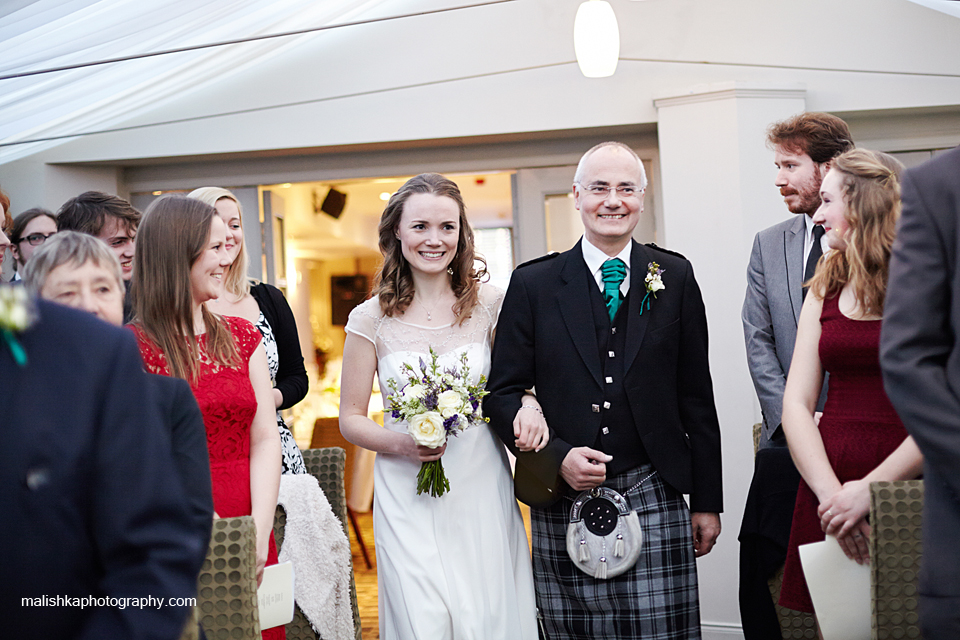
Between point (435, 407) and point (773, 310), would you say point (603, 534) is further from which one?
point (773, 310)

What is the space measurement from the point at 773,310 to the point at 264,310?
191 centimetres

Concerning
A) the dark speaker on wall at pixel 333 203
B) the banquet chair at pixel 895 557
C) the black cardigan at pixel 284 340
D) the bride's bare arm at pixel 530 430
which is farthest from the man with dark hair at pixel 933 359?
the dark speaker on wall at pixel 333 203

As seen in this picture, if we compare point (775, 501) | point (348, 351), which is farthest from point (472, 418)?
point (775, 501)

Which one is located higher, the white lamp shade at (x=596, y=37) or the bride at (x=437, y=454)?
the white lamp shade at (x=596, y=37)

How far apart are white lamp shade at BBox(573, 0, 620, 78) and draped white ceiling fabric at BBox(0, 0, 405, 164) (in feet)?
4.27

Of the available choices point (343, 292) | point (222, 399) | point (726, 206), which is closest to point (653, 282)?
point (222, 399)

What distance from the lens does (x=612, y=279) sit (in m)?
2.60

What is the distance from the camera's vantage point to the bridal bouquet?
2387mm

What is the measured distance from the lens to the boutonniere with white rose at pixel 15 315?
100cm

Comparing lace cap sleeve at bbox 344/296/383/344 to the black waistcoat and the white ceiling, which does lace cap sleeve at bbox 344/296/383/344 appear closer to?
the black waistcoat

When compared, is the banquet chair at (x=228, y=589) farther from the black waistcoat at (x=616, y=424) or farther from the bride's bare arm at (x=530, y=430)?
the black waistcoat at (x=616, y=424)

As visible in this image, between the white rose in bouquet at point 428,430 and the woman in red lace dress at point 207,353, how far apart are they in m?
0.39

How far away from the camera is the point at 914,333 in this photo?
4.71 ft

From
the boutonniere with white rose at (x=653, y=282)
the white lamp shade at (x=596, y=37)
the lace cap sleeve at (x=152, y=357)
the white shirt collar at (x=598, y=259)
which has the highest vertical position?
the white lamp shade at (x=596, y=37)
